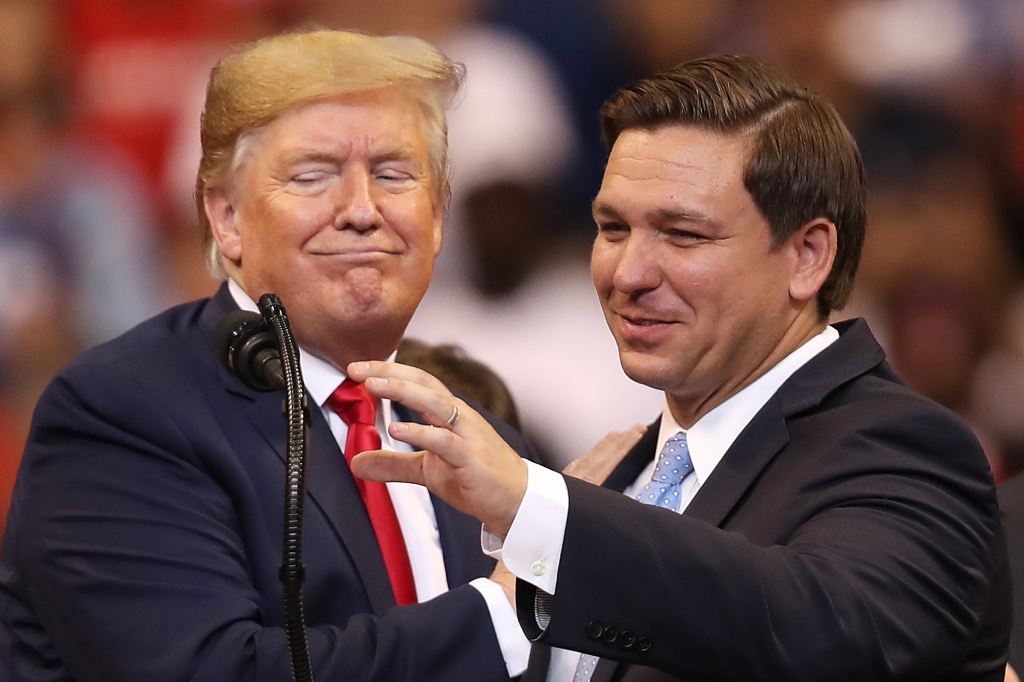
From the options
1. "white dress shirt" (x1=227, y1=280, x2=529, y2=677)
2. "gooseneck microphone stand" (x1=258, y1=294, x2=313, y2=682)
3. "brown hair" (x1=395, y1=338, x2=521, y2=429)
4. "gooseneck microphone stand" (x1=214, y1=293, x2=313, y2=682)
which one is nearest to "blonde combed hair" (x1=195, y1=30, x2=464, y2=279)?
"white dress shirt" (x1=227, y1=280, x2=529, y2=677)

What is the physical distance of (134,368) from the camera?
2.19 meters

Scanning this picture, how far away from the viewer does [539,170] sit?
173 inches

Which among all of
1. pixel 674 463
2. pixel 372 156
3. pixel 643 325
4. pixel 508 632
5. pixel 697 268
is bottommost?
pixel 508 632

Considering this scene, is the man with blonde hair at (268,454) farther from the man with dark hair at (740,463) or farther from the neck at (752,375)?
the neck at (752,375)

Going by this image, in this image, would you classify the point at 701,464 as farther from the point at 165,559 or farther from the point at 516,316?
the point at 516,316

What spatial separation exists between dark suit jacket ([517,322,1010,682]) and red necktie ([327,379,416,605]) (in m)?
0.46

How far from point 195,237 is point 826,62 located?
2.12 metres

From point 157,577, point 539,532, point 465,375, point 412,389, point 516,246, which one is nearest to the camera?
point 412,389

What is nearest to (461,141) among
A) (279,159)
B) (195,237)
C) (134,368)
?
(195,237)

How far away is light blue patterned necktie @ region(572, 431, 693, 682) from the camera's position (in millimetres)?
2178

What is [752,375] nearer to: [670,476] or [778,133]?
[670,476]

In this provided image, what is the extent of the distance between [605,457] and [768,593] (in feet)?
2.94

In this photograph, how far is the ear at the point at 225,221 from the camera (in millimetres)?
2486

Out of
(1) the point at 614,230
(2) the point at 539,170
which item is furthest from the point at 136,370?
(2) the point at 539,170
